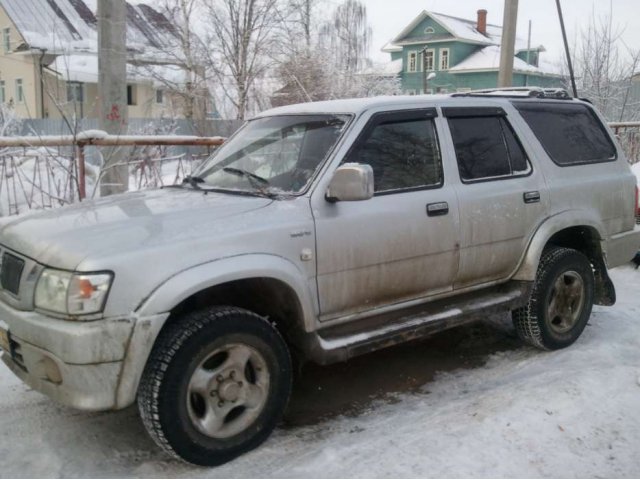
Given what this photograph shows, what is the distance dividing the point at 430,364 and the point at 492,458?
1512 mm

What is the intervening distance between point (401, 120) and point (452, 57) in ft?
141

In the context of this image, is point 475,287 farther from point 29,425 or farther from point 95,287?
point 29,425

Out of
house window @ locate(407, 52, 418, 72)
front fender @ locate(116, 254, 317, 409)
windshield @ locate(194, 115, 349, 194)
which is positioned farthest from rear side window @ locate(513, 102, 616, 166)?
house window @ locate(407, 52, 418, 72)

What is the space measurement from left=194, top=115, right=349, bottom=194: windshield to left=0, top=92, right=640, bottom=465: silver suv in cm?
1

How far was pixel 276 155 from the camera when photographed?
416 cm

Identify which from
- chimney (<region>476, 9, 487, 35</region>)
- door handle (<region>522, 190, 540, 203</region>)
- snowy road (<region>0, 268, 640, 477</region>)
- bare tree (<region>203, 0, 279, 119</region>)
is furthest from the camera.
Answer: chimney (<region>476, 9, 487, 35</region>)

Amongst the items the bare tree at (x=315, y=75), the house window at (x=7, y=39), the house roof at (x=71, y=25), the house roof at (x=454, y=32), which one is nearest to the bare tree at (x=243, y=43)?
the bare tree at (x=315, y=75)

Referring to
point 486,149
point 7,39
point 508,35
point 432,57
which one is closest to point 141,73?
point 7,39

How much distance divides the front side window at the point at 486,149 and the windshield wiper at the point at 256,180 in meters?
1.34

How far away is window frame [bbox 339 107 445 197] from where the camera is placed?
3959mm

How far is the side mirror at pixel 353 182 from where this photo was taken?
3564 mm

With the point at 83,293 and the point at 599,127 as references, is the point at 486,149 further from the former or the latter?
the point at 83,293

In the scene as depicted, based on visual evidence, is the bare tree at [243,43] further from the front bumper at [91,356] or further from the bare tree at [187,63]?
the front bumper at [91,356]

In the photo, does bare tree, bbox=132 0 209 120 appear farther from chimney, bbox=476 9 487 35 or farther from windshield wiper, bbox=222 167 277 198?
chimney, bbox=476 9 487 35
